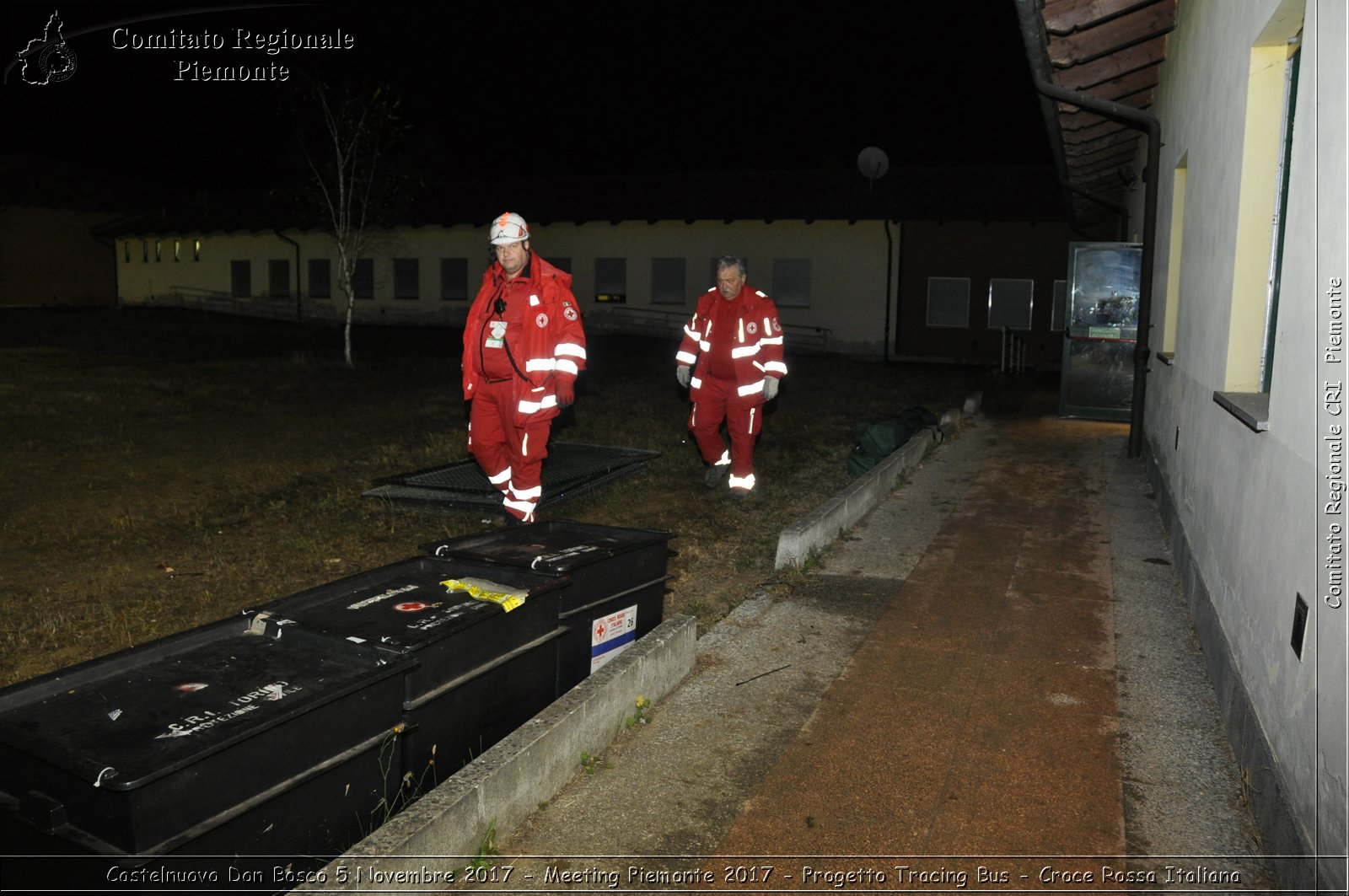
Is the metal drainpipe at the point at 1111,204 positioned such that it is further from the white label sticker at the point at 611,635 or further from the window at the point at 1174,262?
the white label sticker at the point at 611,635

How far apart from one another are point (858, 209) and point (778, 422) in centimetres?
1617

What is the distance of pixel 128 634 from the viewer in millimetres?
4840

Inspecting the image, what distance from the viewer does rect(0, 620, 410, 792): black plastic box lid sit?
239 cm

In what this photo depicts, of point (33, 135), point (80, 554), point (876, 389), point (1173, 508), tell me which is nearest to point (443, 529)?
point (80, 554)

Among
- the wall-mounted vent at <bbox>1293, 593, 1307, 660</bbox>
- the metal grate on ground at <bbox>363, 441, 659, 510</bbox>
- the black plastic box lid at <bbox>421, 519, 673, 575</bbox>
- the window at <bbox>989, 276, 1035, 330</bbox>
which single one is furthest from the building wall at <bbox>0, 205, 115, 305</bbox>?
the wall-mounted vent at <bbox>1293, 593, 1307, 660</bbox>

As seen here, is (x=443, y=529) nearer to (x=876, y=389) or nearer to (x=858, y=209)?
(x=876, y=389)

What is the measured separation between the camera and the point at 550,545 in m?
4.32

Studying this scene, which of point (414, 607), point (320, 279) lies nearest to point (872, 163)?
point (320, 279)

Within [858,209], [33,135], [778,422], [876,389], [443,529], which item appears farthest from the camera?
[33,135]

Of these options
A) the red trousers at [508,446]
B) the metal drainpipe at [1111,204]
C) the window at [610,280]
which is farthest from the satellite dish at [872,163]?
the red trousers at [508,446]

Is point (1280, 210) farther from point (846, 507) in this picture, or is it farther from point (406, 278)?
point (406, 278)

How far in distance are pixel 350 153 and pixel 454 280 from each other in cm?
1332

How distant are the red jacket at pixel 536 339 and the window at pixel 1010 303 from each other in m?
21.8

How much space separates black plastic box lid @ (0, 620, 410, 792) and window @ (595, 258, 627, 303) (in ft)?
88.9
